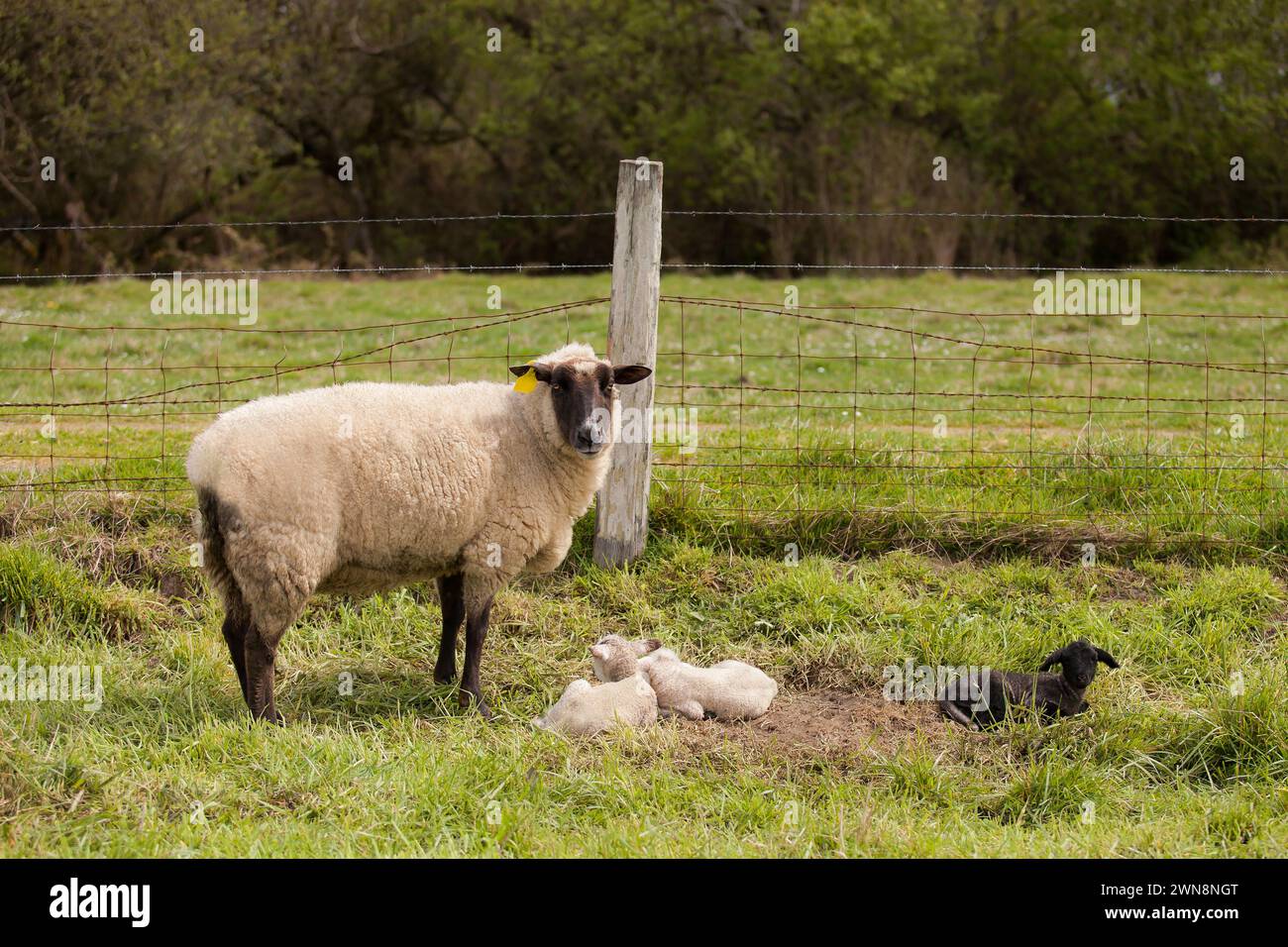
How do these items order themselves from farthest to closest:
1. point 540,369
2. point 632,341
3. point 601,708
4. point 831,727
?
point 632,341, point 540,369, point 831,727, point 601,708

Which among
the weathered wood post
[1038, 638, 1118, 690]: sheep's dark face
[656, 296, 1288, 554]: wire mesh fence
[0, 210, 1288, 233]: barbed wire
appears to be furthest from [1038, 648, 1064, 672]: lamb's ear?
[0, 210, 1288, 233]: barbed wire

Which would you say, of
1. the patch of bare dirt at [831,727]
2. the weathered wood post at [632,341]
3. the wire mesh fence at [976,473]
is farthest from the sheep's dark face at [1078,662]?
the weathered wood post at [632,341]

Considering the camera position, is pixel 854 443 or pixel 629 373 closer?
pixel 629 373

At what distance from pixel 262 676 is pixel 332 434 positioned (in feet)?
3.72

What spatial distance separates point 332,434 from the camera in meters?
5.68

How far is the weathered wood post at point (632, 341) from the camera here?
7.08 m

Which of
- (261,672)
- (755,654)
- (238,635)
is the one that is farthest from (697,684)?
(238,635)

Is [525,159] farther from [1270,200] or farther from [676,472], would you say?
[676,472]

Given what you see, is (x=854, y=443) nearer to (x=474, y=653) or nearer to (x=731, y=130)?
(x=474, y=653)

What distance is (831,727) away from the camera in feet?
18.6

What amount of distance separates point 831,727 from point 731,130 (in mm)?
23207

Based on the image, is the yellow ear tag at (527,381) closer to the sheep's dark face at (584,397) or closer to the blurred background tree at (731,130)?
the sheep's dark face at (584,397)
